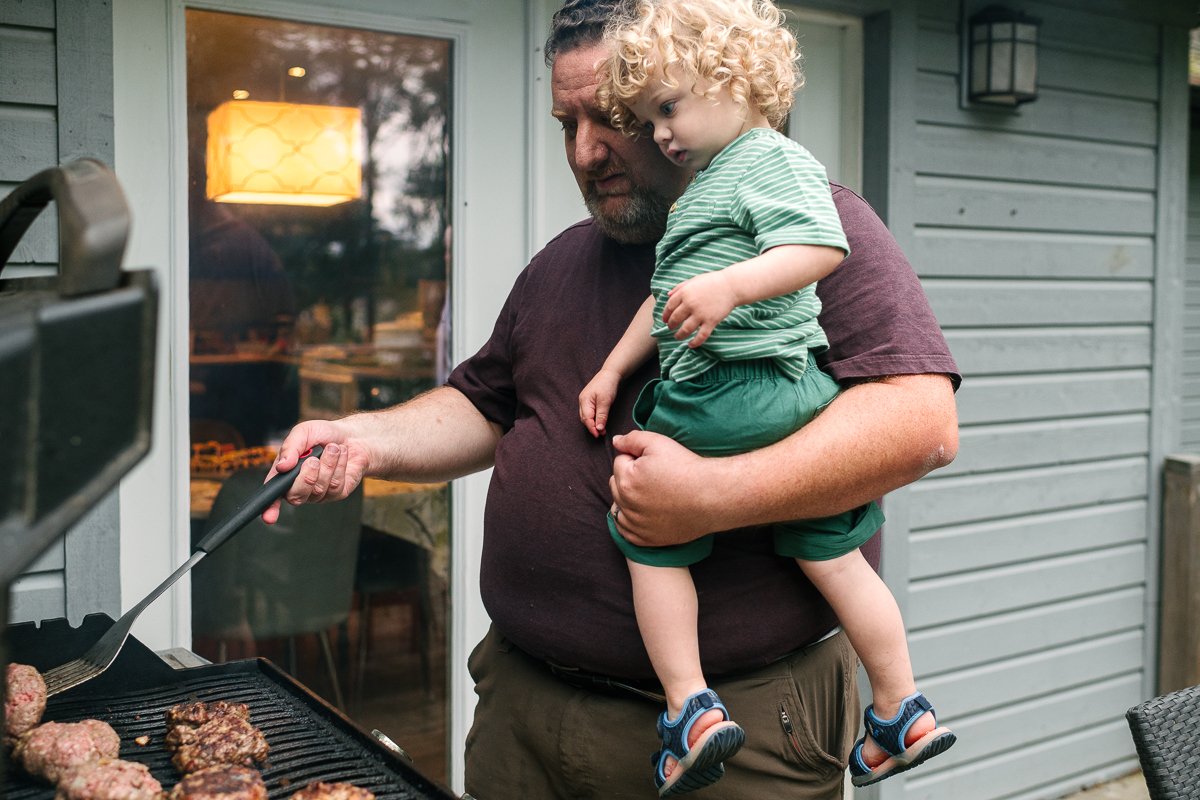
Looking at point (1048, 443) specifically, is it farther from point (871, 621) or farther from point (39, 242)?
point (39, 242)

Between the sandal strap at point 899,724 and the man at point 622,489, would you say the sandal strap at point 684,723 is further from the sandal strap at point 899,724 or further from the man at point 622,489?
the sandal strap at point 899,724

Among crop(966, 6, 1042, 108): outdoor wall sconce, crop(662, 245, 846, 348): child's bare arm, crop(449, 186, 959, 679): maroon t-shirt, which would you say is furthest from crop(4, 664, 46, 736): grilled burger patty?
crop(966, 6, 1042, 108): outdoor wall sconce

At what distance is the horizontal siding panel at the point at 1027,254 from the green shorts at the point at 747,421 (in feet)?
6.17

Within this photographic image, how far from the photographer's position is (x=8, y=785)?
127cm

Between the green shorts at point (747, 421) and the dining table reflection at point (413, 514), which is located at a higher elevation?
the green shorts at point (747, 421)

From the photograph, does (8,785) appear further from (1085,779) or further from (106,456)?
(1085,779)

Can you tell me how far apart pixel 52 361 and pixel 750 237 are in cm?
107

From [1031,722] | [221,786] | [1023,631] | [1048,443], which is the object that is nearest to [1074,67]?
[1048,443]

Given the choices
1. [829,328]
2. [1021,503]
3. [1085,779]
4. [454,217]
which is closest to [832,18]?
[454,217]

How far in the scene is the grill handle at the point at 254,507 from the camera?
1481 mm

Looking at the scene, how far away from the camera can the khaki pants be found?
171cm

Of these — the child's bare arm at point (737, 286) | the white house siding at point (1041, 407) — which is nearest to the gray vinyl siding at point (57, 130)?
the child's bare arm at point (737, 286)

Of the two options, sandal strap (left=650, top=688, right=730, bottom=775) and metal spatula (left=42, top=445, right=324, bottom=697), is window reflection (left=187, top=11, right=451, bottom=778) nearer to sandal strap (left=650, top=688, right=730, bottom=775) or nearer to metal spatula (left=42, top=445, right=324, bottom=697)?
metal spatula (left=42, top=445, right=324, bottom=697)

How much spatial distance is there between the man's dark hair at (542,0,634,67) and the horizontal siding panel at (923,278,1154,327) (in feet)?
5.88
